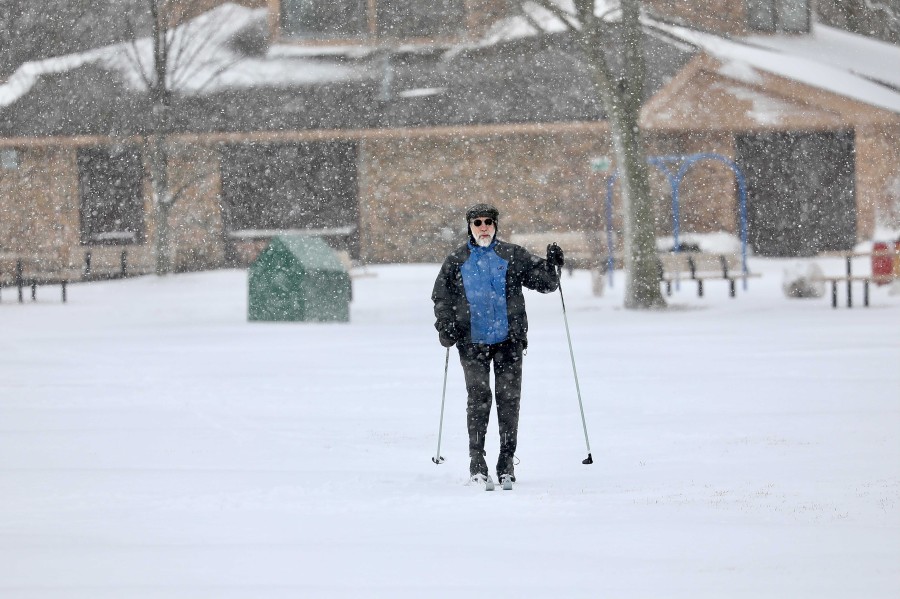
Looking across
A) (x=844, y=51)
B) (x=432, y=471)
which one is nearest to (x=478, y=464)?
(x=432, y=471)

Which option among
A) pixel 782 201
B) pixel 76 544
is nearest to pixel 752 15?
pixel 782 201

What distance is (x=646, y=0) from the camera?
33812 millimetres

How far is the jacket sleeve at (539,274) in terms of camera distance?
768cm

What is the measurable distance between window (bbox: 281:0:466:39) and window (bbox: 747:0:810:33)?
7171mm

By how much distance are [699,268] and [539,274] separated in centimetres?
1692

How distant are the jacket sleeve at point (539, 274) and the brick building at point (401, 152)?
22.5 m

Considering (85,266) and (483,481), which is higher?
(85,266)

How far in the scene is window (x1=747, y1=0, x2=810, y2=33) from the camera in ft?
113

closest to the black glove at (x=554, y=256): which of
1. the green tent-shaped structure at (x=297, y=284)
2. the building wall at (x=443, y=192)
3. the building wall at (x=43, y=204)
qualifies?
the green tent-shaped structure at (x=297, y=284)

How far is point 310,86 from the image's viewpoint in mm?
32000

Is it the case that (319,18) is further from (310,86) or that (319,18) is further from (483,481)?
(483,481)

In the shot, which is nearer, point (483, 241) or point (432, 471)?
point (483, 241)

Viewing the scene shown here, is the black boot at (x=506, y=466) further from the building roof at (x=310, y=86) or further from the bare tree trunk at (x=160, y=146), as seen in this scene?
the bare tree trunk at (x=160, y=146)

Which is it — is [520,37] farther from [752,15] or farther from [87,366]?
[87,366]
